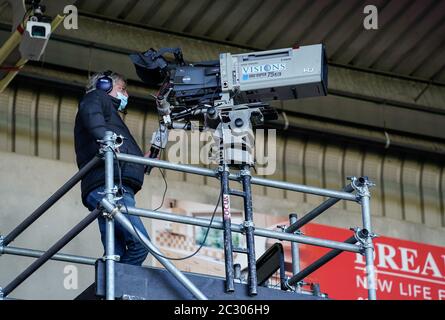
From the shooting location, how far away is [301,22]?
53.6 ft

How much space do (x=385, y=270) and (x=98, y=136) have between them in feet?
25.3

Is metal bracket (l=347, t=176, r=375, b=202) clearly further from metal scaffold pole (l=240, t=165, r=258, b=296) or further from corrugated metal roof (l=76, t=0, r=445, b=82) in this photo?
corrugated metal roof (l=76, t=0, r=445, b=82)

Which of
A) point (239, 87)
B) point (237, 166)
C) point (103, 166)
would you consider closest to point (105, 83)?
point (103, 166)

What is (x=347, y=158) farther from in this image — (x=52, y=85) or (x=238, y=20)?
(x=52, y=85)

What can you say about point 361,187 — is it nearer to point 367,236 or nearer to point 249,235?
point 367,236

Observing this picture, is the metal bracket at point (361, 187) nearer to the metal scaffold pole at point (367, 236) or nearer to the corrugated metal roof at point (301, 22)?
the metal scaffold pole at point (367, 236)

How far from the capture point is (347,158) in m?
17.7

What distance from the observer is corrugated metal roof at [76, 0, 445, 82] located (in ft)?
52.6

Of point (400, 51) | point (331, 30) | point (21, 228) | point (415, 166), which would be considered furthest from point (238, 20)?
point (21, 228)

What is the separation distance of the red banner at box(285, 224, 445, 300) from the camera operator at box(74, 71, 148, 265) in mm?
6142

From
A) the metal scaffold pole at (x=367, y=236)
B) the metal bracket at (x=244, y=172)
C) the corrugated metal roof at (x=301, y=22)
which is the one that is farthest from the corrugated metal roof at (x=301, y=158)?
the metal scaffold pole at (x=367, y=236)

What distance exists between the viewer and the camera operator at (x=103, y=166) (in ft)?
33.0

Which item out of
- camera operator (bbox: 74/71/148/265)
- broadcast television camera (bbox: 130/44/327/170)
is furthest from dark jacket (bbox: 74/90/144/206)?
broadcast television camera (bbox: 130/44/327/170)

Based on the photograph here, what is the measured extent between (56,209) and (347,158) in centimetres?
414
